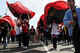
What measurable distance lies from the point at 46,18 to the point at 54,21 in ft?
1.81

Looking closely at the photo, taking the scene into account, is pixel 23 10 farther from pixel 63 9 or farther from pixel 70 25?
pixel 70 25

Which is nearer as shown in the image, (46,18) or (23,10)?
(46,18)

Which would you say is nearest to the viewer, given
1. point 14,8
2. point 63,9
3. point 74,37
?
point 74,37

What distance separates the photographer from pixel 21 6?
1191 centimetres

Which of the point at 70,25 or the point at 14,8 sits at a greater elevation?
the point at 14,8

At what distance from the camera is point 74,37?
→ 6.01 metres

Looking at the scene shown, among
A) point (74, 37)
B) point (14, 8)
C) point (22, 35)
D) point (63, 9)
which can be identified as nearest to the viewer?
point (74, 37)

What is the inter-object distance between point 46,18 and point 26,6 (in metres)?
2.34

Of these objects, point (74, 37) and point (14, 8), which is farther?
point (14, 8)

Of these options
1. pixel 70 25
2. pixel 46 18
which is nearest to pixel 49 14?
pixel 46 18

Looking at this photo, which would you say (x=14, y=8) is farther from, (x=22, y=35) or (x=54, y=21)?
(x=54, y=21)

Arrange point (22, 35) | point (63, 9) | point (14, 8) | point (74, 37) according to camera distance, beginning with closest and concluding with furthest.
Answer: point (74, 37)
point (63, 9)
point (22, 35)
point (14, 8)

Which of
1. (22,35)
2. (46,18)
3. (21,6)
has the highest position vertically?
(21,6)

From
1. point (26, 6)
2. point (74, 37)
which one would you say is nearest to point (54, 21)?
point (26, 6)
